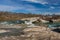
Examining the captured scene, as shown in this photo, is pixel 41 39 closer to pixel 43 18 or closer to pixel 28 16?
pixel 43 18

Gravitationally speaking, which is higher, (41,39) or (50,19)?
(50,19)

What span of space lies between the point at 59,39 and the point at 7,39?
513 cm

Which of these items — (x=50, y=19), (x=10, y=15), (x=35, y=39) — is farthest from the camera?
(x=10, y=15)

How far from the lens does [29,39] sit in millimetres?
18016

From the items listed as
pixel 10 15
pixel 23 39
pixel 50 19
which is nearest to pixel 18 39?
pixel 23 39

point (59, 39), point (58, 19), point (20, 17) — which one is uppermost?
point (20, 17)

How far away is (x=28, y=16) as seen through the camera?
66250 millimetres

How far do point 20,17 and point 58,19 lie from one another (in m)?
15.0

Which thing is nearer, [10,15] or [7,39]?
[7,39]

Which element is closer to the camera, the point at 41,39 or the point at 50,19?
the point at 41,39

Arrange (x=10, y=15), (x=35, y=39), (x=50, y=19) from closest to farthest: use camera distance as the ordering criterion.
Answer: (x=35, y=39) → (x=50, y=19) → (x=10, y=15)

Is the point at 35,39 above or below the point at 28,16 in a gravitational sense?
below

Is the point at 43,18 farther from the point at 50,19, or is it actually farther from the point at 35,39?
the point at 35,39

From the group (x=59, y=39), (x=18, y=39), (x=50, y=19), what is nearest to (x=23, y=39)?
(x=18, y=39)
